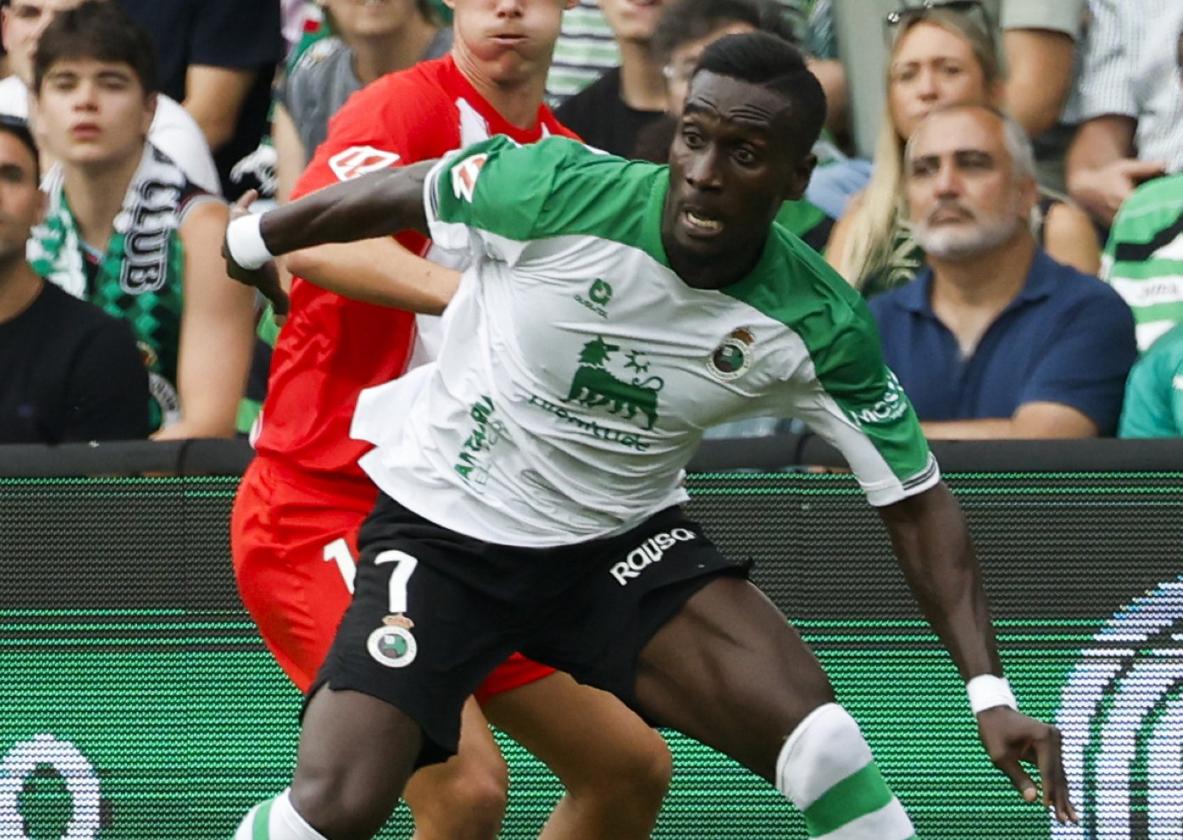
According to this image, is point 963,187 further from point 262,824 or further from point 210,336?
point 262,824

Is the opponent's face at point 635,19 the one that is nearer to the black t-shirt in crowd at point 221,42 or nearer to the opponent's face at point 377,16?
the opponent's face at point 377,16

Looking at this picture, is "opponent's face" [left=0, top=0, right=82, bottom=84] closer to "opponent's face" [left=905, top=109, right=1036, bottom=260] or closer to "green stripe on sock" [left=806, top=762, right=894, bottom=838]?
"opponent's face" [left=905, top=109, right=1036, bottom=260]

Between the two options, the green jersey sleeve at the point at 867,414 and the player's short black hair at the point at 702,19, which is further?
the player's short black hair at the point at 702,19

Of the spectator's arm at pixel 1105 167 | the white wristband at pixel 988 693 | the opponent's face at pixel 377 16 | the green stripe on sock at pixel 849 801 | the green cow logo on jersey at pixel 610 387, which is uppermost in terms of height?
the green cow logo on jersey at pixel 610 387

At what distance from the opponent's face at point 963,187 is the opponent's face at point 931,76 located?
30cm

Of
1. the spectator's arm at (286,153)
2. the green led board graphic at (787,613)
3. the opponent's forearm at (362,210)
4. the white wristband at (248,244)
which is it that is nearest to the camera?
the opponent's forearm at (362,210)

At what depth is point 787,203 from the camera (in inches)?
265

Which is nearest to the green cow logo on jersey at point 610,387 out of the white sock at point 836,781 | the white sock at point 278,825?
the white sock at point 836,781

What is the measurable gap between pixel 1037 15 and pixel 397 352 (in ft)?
9.94

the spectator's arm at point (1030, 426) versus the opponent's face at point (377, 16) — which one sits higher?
the opponent's face at point (377, 16)

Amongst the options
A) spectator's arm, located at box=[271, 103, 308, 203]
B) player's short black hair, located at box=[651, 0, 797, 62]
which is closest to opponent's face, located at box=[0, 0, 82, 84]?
Result: spectator's arm, located at box=[271, 103, 308, 203]

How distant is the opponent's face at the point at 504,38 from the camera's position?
5.04 metres

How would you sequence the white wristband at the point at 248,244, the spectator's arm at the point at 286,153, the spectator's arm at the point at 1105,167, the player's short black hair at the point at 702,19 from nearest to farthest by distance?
the white wristband at the point at 248,244 < the player's short black hair at the point at 702,19 < the spectator's arm at the point at 1105,167 < the spectator's arm at the point at 286,153

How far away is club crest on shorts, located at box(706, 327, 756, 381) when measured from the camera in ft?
14.3
